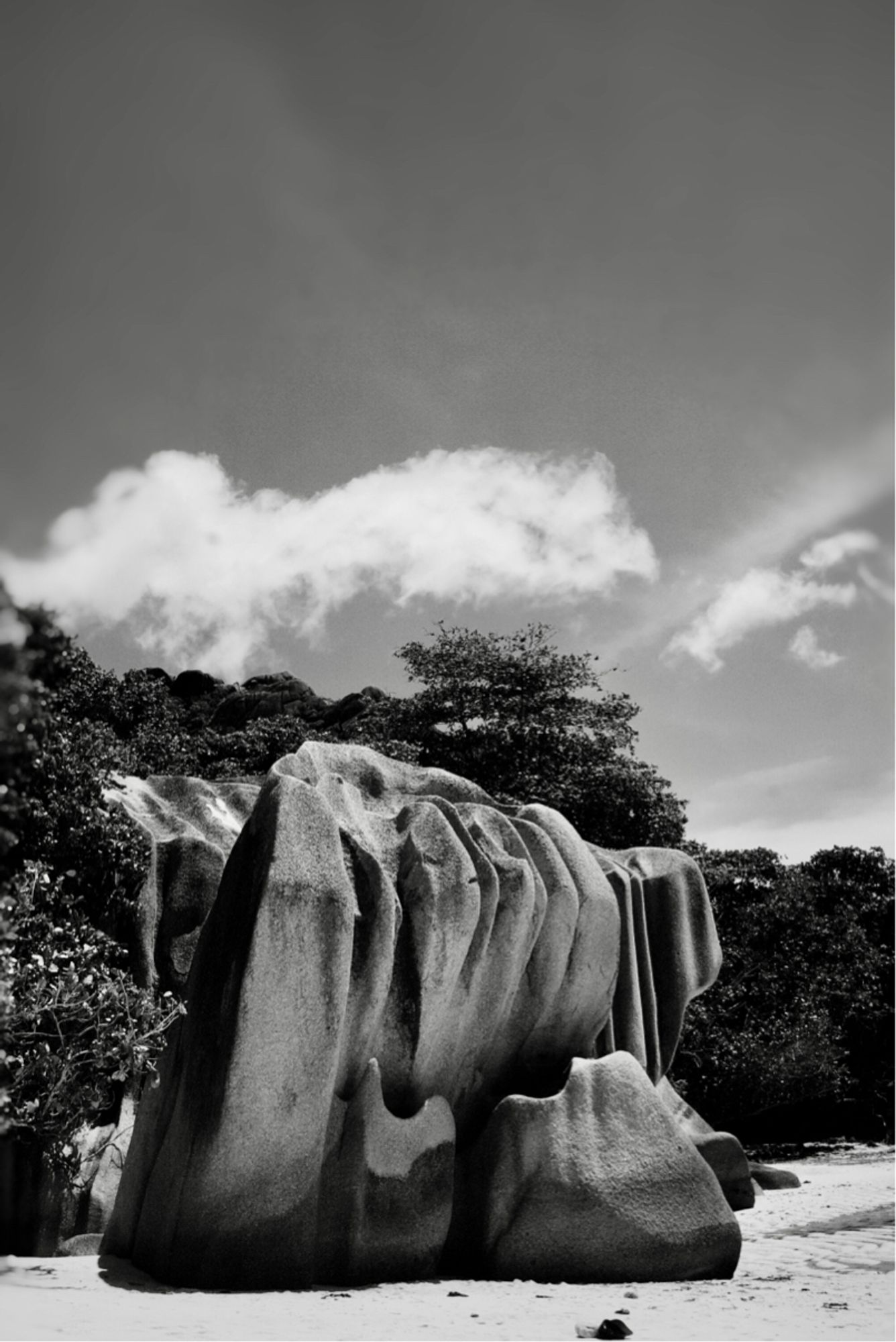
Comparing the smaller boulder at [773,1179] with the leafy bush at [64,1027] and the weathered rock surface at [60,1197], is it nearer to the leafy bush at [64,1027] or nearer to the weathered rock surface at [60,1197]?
the weathered rock surface at [60,1197]

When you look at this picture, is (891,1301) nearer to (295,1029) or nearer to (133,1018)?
(295,1029)

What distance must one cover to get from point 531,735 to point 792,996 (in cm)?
719

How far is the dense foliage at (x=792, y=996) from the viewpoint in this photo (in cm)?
2023

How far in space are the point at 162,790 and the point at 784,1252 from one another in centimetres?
662

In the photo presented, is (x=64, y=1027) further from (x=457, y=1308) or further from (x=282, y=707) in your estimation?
(x=282, y=707)

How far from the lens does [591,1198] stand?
8.20 metres

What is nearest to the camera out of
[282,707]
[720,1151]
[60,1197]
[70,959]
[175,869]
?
[70,959]

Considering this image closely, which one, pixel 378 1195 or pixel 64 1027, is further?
pixel 378 1195

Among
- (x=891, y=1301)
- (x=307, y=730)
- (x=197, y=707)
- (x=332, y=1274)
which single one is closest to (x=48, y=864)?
(x=332, y=1274)

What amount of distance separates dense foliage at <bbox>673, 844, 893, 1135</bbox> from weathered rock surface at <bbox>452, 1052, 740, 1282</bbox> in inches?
470

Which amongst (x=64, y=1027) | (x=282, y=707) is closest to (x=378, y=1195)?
(x=64, y=1027)

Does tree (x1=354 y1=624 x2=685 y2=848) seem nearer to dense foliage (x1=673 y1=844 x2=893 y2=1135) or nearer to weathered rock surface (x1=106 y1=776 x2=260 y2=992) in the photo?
dense foliage (x1=673 y1=844 x2=893 y2=1135)

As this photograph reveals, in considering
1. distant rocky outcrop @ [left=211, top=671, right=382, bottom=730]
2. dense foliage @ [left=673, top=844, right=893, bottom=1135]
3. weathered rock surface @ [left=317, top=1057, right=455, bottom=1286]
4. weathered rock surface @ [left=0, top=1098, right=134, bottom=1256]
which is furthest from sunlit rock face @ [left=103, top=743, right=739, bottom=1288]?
distant rocky outcrop @ [left=211, top=671, right=382, bottom=730]

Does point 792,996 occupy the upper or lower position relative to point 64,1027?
upper
